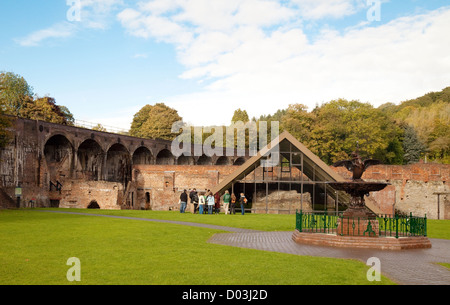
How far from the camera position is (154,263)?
9438mm

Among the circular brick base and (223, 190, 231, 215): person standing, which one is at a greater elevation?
(223, 190, 231, 215): person standing

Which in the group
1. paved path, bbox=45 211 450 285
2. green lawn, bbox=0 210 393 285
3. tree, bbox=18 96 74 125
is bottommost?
paved path, bbox=45 211 450 285

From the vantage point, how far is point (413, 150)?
6375 cm

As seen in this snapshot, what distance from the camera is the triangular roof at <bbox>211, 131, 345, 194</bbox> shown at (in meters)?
28.5

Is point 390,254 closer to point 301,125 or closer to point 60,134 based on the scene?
point 60,134

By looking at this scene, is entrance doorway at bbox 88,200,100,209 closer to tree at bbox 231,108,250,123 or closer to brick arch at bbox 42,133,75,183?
brick arch at bbox 42,133,75,183

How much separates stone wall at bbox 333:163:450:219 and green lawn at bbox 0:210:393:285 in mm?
24890

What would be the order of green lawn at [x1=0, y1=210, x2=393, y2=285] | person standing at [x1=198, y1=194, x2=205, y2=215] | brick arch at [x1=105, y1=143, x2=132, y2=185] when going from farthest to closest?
brick arch at [x1=105, y1=143, x2=132, y2=185]
person standing at [x1=198, y1=194, x2=205, y2=215]
green lawn at [x1=0, y1=210, x2=393, y2=285]

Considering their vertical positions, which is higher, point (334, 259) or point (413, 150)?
point (413, 150)

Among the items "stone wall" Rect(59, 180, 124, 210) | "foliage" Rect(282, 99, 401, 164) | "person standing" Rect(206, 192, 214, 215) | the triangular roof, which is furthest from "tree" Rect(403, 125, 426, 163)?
"stone wall" Rect(59, 180, 124, 210)
